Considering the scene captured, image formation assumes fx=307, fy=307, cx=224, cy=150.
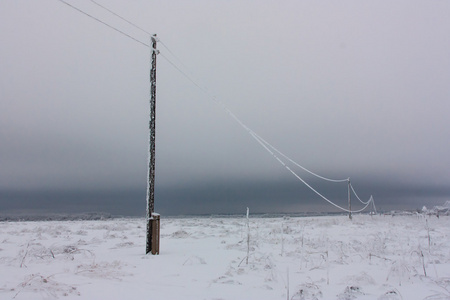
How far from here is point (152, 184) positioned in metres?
10.8

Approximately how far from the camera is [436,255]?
986 centimetres

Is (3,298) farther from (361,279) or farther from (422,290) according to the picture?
(422,290)

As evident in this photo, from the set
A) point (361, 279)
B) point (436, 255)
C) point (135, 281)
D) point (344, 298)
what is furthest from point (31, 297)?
point (436, 255)

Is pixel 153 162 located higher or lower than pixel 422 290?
higher

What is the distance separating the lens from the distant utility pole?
33.8 ft

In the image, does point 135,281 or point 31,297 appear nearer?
point 31,297

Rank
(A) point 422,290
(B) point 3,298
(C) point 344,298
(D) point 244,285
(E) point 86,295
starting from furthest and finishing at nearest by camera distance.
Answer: (D) point 244,285 → (A) point 422,290 → (C) point 344,298 → (E) point 86,295 → (B) point 3,298

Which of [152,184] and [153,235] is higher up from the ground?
[152,184]

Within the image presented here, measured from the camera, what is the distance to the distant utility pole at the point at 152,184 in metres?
10.3

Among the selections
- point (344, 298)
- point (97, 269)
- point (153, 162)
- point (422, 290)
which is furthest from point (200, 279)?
point (153, 162)

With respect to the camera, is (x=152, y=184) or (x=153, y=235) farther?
(x=152, y=184)

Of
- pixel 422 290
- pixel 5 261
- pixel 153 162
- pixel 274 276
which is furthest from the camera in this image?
pixel 153 162

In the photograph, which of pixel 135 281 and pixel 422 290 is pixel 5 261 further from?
pixel 422 290

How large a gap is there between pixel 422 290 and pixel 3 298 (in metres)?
7.28
